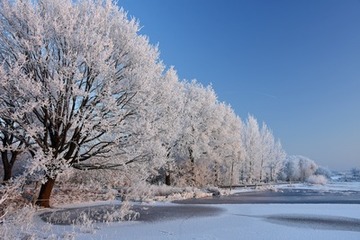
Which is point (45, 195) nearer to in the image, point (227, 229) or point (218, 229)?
point (218, 229)

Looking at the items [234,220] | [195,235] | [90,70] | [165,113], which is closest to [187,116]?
[165,113]

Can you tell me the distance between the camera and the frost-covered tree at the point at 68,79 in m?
13.2

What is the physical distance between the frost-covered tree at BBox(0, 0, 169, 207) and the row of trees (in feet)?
0.14

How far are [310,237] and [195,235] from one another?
3.07 m

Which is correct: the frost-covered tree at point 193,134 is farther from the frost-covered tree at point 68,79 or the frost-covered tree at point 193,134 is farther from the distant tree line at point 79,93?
the frost-covered tree at point 68,79

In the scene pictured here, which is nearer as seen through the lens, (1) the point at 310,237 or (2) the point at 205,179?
(1) the point at 310,237

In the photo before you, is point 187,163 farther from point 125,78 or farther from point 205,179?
point 125,78

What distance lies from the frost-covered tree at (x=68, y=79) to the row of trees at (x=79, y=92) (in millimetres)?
42

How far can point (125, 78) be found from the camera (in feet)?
53.3

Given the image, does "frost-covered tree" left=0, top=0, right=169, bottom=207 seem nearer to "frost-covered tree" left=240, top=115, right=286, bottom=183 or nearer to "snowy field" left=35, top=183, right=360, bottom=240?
"snowy field" left=35, top=183, right=360, bottom=240

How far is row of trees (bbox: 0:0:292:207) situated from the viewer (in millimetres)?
13289

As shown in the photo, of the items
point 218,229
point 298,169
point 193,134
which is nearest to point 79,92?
point 218,229

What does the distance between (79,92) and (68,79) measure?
36.7 inches

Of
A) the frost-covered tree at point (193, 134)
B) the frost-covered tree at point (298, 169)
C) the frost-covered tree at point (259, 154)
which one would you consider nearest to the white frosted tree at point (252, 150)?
the frost-covered tree at point (259, 154)
